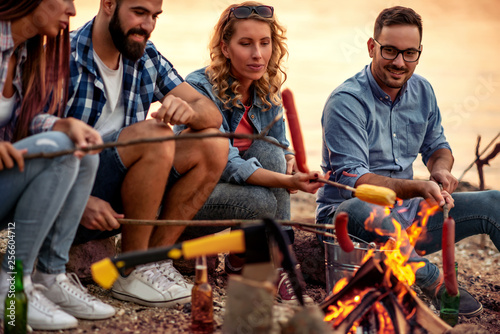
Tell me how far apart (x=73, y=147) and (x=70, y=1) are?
0.77m

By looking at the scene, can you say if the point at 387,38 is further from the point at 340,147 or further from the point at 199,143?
the point at 199,143

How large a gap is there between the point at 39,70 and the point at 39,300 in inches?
46.4

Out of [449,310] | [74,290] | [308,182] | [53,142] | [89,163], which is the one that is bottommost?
[449,310]

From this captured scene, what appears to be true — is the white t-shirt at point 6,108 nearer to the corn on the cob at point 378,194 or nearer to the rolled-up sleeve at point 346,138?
the corn on the cob at point 378,194

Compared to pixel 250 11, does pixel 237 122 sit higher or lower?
lower

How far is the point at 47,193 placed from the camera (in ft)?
8.98

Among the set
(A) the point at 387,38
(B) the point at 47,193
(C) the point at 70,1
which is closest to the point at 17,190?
(B) the point at 47,193

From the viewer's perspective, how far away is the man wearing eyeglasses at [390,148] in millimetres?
3982

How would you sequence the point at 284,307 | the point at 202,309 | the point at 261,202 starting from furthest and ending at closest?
the point at 261,202 < the point at 202,309 < the point at 284,307

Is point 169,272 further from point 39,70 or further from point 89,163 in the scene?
point 39,70

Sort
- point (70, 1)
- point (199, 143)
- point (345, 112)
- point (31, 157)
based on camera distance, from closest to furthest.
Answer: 1. point (31, 157)
2. point (70, 1)
3. point (199, 143)
4. point (345, 112)

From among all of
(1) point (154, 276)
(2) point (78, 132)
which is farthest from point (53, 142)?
(1) point (154, 276)

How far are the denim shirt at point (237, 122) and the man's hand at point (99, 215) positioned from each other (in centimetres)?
99

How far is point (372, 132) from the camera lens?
431 cm
